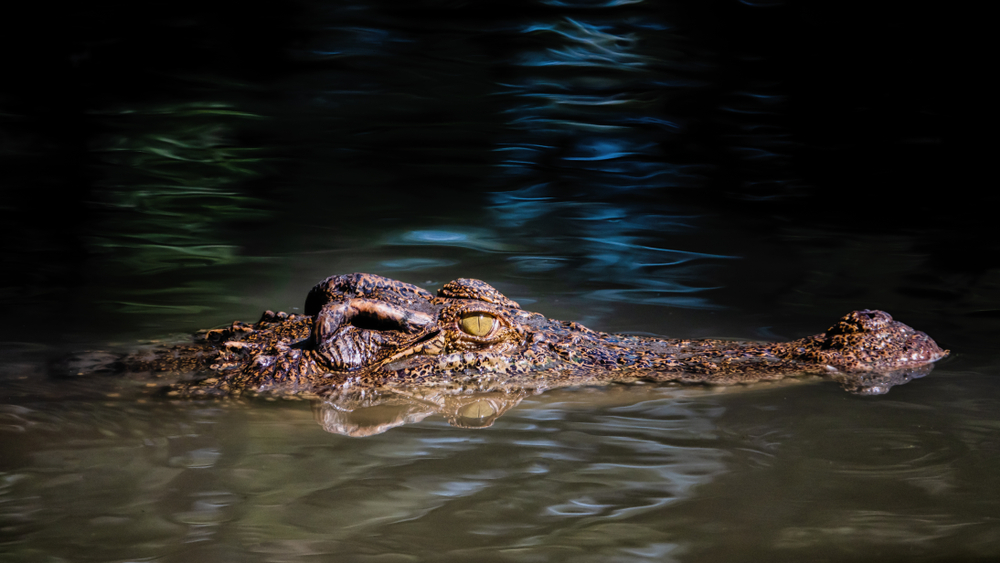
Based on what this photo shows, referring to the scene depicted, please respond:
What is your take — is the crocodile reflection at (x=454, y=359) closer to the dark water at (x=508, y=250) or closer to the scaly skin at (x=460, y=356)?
the scaly skin at (x=460, y=356)

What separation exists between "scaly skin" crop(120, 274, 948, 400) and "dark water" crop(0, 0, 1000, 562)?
5.4 inches

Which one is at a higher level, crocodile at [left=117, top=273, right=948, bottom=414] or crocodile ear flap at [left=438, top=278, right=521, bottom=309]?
crocodile ear flap at [left=438, top=278, right=521, bottom=309]

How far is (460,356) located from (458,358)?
1 cm

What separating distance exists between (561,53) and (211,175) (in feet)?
15.1

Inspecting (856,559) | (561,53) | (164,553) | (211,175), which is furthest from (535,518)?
(561,53)

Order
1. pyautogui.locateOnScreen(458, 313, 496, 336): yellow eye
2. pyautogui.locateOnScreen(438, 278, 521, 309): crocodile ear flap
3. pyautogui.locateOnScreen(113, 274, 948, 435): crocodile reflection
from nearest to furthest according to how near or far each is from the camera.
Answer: pyautogui.locateOnScreen(113, 274, 948, 435): crocodile reflection, pyautogui.locateOnScreen(458, 313, 496, 336): yellow eye, pyautogui.locateOnScreen(438, 278, 521, 309): crocodile ear flap

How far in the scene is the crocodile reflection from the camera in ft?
9.68

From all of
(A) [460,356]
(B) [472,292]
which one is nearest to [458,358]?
(A) [460,356]

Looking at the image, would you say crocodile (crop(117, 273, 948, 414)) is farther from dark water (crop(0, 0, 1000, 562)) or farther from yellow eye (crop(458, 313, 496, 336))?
dark water (crop(0, 0, 1000, 562))

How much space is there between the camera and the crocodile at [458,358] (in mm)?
2965

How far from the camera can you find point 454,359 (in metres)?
3.05

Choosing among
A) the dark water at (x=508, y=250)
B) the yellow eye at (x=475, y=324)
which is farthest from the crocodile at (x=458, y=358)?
the dark water at (x=508, y=250)

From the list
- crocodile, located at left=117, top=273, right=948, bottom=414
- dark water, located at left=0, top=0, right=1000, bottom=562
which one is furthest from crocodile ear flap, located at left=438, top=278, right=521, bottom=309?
dark water, located at left=0, top=0, right=1000, bottom=562

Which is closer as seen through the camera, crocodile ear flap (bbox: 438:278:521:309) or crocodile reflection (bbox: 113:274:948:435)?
crocodile reflection (bbox: 113:274:948:435)
